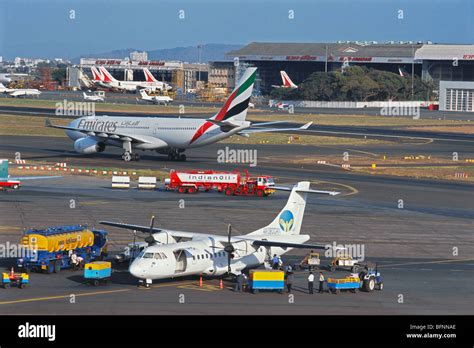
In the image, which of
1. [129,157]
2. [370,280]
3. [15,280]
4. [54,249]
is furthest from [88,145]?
[370,280]

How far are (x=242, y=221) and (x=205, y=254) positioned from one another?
79.6ft

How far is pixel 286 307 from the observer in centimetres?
A: 5347

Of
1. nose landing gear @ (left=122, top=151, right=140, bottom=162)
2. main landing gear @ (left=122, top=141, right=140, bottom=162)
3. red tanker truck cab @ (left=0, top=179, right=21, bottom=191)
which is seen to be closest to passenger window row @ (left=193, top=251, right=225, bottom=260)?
red tanker truck cab @ (left=0, top=179, right=21, bottom=191)

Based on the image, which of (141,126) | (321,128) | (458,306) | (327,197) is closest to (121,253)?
(458,306)

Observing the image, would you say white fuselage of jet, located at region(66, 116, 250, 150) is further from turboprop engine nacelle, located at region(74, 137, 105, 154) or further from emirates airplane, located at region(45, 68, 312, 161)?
turboprop engine nacelle, located at region(74, 137, 105, 154)

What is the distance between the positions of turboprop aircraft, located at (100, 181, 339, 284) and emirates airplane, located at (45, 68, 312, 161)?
5407 centimetres

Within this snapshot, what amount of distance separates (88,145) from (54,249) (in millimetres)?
66585

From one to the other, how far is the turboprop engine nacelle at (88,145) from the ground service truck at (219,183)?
27374 millimetres

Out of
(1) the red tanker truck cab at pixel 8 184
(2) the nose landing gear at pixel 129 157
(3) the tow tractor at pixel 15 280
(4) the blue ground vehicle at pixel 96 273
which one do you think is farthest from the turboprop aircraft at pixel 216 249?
(2) the nose landing gear at pixel 129 157

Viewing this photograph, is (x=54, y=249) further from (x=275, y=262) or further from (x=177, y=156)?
(x=177, y=156)

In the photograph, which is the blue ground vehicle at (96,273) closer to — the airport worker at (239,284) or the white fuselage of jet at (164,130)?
the airport worker at (239,284)

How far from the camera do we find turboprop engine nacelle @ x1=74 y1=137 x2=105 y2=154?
→ 127m

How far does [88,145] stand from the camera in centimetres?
12719

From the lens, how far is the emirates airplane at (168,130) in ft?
393
